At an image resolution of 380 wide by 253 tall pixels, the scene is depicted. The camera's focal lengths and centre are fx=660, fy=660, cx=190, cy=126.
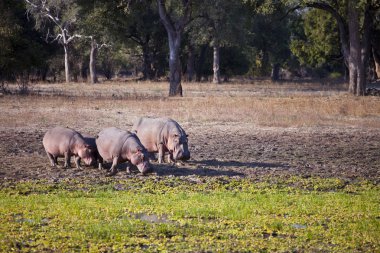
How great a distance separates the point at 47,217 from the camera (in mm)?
9344

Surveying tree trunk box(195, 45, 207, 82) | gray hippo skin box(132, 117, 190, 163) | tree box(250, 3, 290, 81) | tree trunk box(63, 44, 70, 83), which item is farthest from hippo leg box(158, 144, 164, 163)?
tree box(250, 3, 290, 81)

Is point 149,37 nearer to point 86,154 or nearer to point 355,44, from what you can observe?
point 355,44

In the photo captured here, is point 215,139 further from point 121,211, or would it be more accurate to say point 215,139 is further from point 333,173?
point 121,211

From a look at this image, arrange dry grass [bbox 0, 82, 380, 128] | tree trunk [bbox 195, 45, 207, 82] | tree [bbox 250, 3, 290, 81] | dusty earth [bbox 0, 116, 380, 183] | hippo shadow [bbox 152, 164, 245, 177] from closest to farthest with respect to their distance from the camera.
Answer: hippo shadow [bbox 152, 164, 245, 177] < dusty earth [bbox 0, 116, 380, 183] < dry grass [bbox 0, 82, 380, 128] < tree trunk [bbox 195, 45, 207, 82] < tree [bbox 250, 3, 290, 81]

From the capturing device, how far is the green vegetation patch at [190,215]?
8.12 metres

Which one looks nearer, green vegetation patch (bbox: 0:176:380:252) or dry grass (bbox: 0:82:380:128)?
green vegetation patch (bbox: 0:176:380:252)

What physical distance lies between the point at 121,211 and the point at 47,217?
1090 millimetres

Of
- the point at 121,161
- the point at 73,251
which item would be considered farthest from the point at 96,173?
the point at 73,251

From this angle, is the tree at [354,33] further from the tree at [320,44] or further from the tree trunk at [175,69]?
the tree at [320,44]

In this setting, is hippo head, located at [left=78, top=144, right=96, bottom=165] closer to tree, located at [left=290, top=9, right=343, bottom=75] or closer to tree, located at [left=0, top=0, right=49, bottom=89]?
tree, located at [left=0, top=0, right=49, bottom=89]

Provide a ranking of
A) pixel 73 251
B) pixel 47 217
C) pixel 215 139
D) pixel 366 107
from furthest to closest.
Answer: pixel 366 107
pixel 215 139
pixel 47 217
pixel 73 251

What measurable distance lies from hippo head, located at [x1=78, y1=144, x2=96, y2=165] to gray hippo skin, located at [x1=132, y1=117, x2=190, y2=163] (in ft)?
4.96

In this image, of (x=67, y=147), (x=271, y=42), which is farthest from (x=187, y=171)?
(x=271, y=42)

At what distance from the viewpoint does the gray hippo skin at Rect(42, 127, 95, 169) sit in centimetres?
1373
